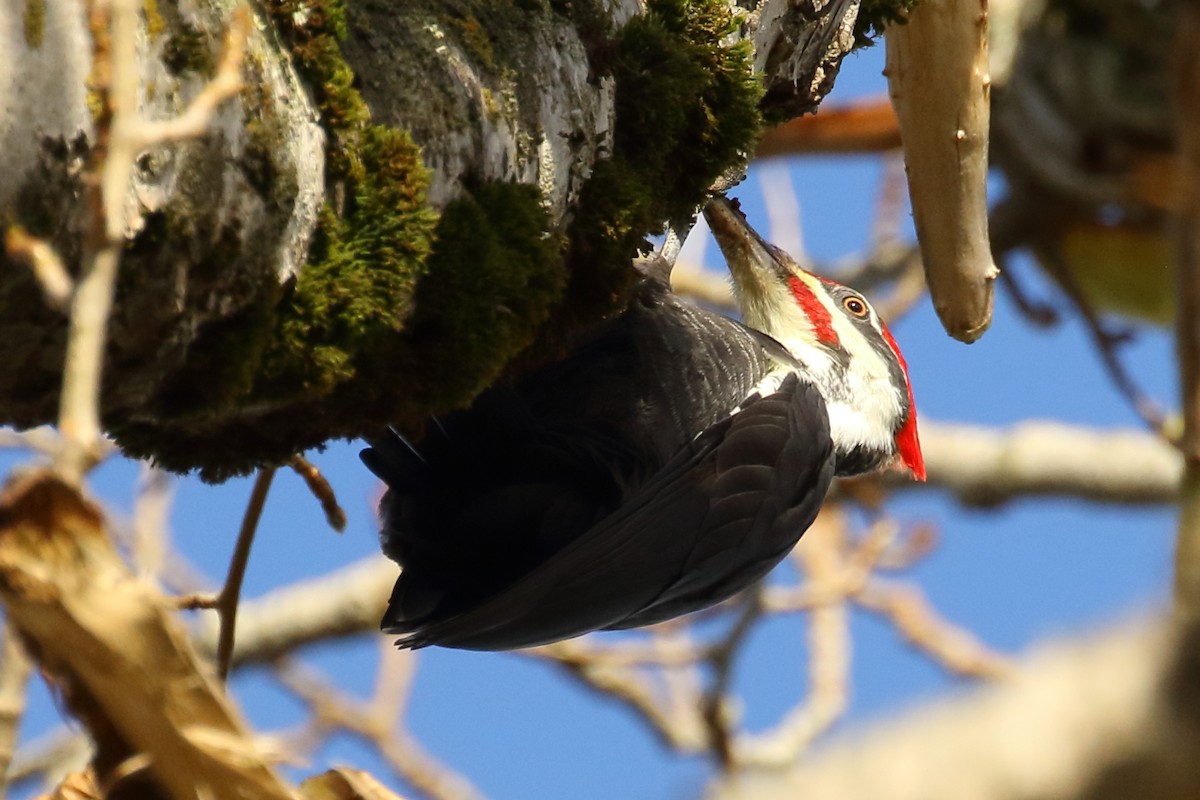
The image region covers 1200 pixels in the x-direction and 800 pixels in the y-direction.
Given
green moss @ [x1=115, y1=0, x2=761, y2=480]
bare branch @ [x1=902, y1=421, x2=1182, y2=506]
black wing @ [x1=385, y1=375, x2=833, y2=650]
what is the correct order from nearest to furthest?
green moss @ [x1=115, y1=0, x2=761, y2=480], black wing @ [x1=385, y1=375, x2=833, y2=650], bare branch @ [x1=902, y1=421, x2=1182, y2=506]

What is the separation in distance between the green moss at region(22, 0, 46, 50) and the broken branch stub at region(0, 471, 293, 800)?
60 centimetres

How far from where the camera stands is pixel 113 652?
4.10 feet

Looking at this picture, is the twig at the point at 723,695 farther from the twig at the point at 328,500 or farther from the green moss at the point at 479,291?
the green moss at the point at 479,291

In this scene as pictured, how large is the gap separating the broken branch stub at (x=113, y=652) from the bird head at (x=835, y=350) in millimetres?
3182

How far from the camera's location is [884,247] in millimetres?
7305

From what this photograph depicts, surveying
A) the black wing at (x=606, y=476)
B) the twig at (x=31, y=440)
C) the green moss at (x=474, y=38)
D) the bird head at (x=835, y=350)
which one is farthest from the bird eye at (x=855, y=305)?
the twig at (x=31, y=440)

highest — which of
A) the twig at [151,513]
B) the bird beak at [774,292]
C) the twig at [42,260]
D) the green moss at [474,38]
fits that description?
the green moss at [474,38]

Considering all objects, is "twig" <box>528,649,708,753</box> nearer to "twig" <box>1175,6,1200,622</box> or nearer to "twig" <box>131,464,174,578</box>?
"twig" <box>131,464,174,578</box>

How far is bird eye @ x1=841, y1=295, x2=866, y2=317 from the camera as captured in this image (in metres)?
4.68

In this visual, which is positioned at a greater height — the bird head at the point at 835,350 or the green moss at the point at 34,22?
the green moss at the point at 34,22

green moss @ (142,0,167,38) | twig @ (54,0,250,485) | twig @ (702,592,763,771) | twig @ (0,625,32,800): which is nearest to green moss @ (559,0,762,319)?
green moss @ (142,0,167,38)

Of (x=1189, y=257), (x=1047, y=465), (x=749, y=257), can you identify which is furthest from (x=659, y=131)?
(x=1047, y=465)

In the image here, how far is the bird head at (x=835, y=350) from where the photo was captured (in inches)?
173

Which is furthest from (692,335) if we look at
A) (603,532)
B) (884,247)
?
(884,247)
